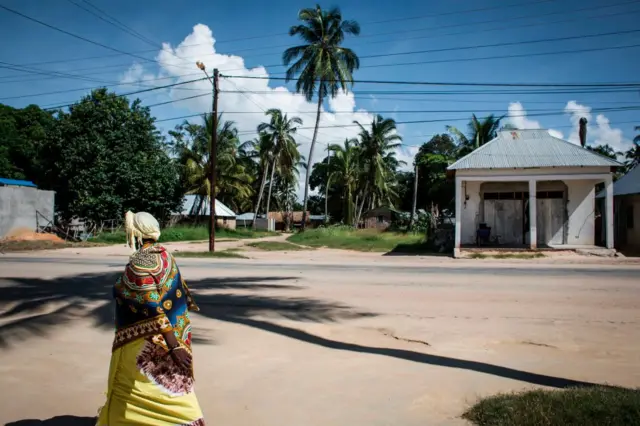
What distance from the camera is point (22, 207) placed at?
1245 inches

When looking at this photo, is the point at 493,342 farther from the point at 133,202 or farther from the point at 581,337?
the point at 133,202

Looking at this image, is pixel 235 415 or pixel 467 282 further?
pixel 467 282

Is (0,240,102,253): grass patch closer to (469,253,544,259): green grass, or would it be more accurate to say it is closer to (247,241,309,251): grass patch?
(247,241,309,251): grass patch

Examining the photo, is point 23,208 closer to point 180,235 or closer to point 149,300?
point 180,235

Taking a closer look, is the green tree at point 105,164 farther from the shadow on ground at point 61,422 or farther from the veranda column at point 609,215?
the shadow on ground at point 61,422

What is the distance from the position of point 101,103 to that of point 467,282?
110 ft

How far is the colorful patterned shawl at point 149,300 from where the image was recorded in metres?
3.18

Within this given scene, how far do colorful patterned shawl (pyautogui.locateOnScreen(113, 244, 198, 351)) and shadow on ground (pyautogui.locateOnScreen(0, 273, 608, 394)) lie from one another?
10.3 ft

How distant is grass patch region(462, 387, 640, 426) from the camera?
358 centimetres

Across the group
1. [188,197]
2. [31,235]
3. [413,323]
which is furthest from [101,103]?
[413,323]

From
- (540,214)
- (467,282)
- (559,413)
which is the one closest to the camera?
(559,413)

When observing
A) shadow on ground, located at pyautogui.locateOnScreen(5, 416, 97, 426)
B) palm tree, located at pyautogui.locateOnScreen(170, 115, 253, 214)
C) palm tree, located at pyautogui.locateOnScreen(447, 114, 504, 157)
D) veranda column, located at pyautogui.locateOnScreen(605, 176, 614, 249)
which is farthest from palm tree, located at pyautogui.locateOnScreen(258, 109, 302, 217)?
shadow on ground, located at pyautogui.locateOnScreen(5, 416, 97, 426)

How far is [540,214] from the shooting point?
23906 millimetres

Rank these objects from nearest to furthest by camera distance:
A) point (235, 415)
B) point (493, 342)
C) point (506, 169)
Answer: point (235, 415) → point (493, 342) → point (506, 169)
